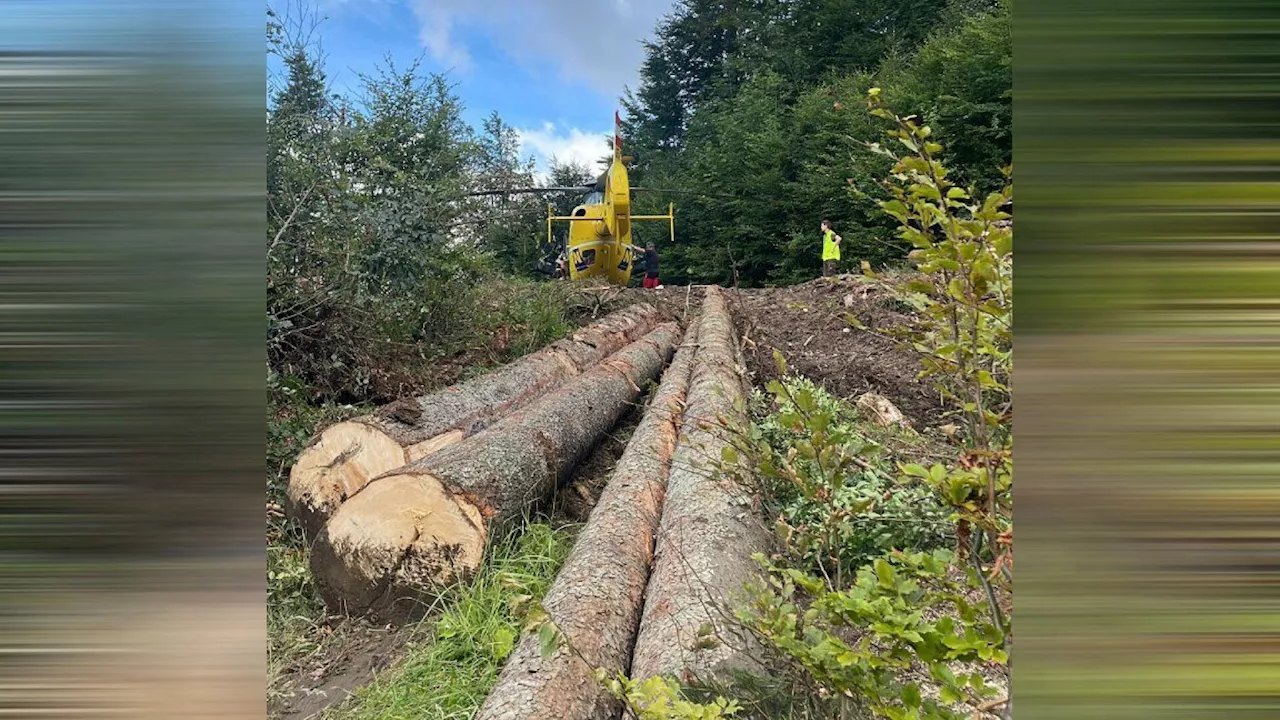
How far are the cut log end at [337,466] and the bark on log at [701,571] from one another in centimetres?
150

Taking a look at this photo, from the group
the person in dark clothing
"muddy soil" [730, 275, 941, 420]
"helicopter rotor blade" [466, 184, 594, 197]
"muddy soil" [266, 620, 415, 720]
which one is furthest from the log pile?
the person in dark clothing

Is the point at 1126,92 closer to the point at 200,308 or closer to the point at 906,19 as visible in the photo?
the point at 200,308

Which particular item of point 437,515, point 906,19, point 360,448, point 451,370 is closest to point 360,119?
point 451,370

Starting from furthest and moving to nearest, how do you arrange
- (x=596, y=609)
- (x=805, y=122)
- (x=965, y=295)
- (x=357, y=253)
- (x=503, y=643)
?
1. (x=805, y=122)
2. (x=357, y=253)
3. (x=503, y=643)
4. (x=596, y=609)
5. (x=965, y=295)

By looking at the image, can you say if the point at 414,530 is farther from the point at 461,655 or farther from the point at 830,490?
the point at 830,490

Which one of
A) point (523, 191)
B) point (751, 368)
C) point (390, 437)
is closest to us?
point (390, 437)

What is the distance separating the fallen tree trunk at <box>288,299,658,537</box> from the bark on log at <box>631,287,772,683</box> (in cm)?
139

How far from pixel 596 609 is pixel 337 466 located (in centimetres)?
187

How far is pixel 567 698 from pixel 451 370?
4586 millimetres

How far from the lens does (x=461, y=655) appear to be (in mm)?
2570

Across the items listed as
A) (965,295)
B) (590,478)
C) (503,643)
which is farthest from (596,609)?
(590,478)

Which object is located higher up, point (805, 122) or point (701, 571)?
point (805, 122)

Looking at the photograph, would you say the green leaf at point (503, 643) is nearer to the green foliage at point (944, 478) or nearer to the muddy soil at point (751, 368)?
the muddy soil at point (751, 368)

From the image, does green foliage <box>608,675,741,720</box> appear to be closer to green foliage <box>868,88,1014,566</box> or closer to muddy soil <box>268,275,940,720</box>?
green foliage <box>868,88,1014,566</box>
